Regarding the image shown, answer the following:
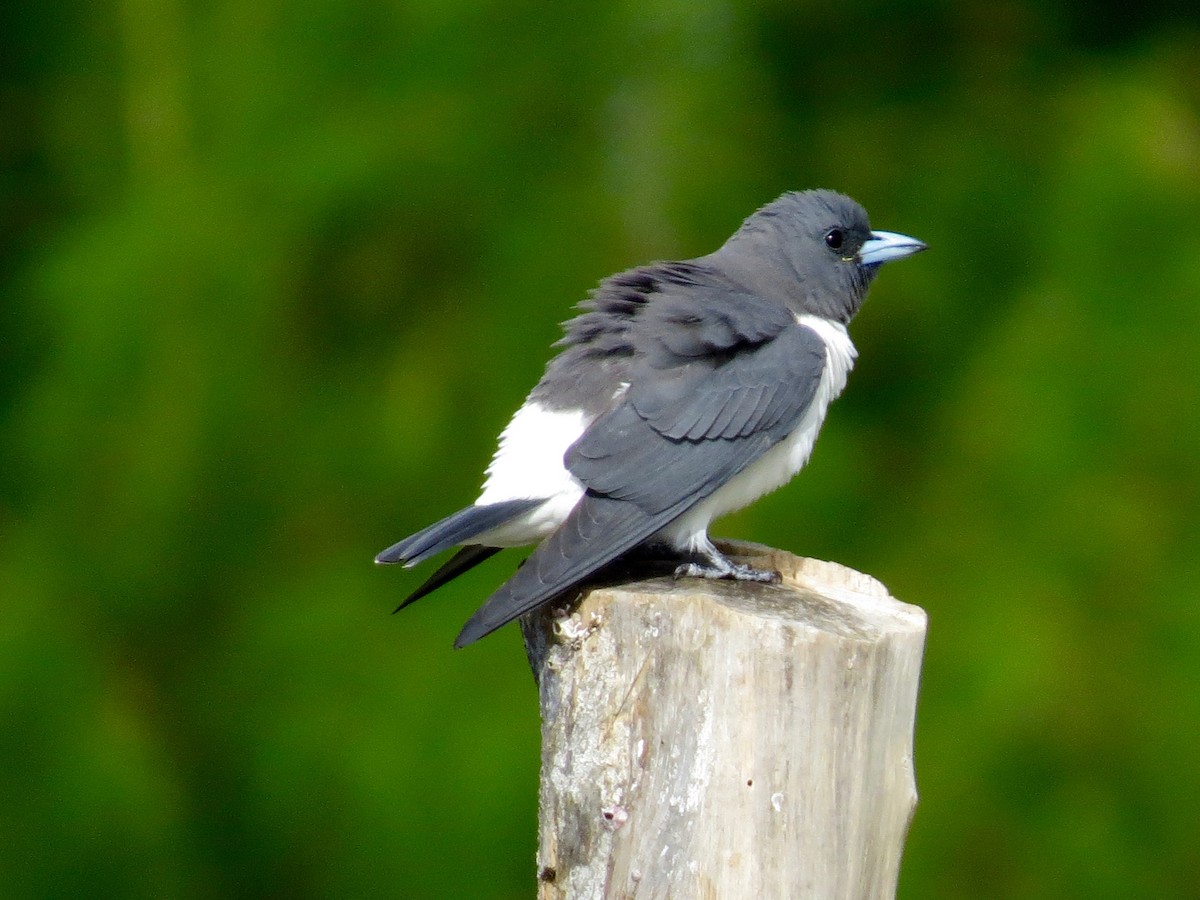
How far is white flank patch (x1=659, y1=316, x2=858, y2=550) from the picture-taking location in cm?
352

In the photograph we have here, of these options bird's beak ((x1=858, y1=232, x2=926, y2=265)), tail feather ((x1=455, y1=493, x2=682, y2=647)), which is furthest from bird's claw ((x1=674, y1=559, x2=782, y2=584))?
bird's beak ((x1=858, y1=232, x2=926, y2=265))

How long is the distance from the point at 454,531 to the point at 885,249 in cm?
174

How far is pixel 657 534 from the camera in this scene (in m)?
3.51

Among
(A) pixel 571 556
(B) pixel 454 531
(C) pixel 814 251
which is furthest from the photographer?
(C) pixel 814 251

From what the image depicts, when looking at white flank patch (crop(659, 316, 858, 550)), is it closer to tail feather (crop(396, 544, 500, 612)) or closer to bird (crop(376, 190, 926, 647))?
bird (crop(376, 190, 926, 647))

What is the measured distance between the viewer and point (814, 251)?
165 inches

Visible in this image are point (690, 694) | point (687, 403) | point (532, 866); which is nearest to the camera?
point (690, 694)

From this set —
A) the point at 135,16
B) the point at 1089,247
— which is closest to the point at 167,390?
the point at 135,16

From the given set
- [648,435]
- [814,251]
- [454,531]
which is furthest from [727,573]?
[814,251]

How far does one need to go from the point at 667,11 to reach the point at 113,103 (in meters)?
2.03

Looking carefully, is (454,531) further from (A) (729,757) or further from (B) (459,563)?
(A) (729,757)

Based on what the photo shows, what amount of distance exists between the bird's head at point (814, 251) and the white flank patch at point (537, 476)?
0.84 m

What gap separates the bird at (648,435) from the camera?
3234 millimetres

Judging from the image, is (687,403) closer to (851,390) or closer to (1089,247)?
(851,390)
